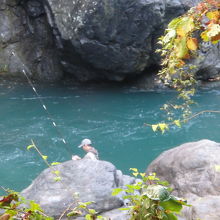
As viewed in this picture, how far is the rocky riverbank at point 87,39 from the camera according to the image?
11305 mm

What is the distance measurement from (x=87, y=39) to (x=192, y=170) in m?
8.44

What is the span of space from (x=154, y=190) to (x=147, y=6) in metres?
10.6

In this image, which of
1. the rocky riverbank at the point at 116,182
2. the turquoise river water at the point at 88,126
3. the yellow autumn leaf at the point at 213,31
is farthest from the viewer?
the turquoise river water at the point at 88,126

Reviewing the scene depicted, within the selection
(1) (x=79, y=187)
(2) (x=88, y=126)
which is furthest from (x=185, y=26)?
(2) (x=88, y=126)

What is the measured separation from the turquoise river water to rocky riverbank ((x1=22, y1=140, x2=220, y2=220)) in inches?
101

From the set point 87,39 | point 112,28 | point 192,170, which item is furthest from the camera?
point 87,39

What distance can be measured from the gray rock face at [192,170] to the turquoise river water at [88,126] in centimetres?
243

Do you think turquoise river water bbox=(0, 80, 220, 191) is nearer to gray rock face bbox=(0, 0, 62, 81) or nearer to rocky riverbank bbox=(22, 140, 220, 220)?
gray rock face bbox=(0, 0, 62, 81)

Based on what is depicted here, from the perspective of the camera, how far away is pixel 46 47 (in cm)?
1401

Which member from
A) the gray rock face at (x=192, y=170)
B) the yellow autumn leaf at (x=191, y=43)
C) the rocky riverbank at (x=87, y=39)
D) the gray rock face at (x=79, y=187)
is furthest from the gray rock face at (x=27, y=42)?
the yellow autumn leaf at (x=191, y=43)

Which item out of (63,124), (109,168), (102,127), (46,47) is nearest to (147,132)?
(102,127)

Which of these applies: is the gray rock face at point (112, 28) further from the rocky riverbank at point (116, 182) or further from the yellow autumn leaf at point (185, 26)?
the yellow autumn leaf at point (185, 26)

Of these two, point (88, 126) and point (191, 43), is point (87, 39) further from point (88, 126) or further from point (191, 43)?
point (191, 43)

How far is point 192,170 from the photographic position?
4.16 metres
